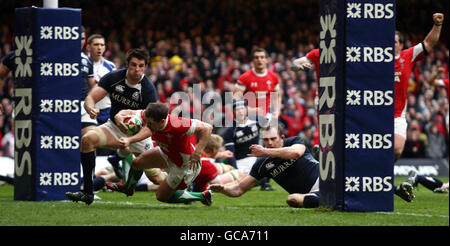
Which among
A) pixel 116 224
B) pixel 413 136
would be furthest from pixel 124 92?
pixel 413 136

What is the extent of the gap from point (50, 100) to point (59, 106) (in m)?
0.14

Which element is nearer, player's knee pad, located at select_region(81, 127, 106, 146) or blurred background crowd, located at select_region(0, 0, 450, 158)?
player's knee pad, located at select_region(81, 127, 106, 146)

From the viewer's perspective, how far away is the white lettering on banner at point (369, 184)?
8.29 m

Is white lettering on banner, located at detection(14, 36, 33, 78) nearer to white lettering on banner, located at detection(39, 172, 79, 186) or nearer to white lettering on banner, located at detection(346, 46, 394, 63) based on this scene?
white lettering on banner, located at detection(39, 172, 79, 186)

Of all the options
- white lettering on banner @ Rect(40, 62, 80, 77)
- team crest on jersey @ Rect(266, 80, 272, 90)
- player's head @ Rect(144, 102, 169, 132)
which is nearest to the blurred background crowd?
team crest on jersey @ Rect(266, 80, 272, 90)

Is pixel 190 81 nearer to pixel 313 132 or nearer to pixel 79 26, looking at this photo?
pixel 313 132

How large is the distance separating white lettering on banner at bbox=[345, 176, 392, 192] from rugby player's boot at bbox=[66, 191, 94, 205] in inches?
125

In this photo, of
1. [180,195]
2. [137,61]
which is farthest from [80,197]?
[137,61]

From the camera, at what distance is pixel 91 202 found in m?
9.67

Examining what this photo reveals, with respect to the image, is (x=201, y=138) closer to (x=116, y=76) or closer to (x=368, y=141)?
(x=368, y=141)

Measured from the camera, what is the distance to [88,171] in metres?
9.90

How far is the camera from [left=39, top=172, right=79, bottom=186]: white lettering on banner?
1027cm

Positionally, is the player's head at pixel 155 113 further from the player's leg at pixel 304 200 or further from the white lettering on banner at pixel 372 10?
the white lettering on banner at pixel 372 10

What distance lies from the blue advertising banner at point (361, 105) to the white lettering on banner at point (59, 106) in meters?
3.63
